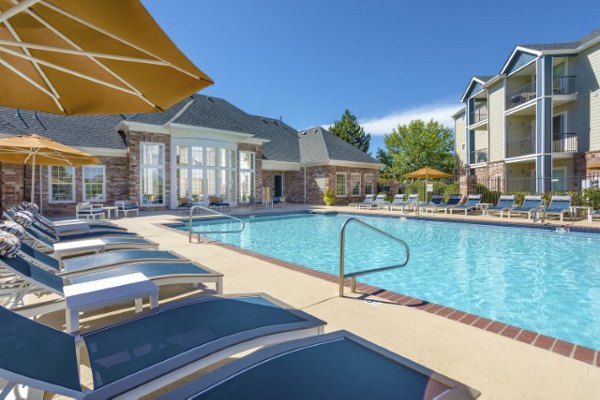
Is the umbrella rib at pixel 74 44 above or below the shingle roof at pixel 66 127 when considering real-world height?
below

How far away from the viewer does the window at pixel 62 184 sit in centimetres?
1522

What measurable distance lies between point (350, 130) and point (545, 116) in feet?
100

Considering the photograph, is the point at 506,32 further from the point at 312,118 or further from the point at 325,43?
the point at 312,118

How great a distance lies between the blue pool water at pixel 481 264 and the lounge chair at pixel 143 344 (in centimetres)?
391

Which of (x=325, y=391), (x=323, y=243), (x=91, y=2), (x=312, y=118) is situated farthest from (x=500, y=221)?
(x=312, y=118)

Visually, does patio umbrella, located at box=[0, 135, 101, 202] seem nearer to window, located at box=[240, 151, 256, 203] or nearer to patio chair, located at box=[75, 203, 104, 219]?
patio chair, located at box=[75, 203, 104, 219]

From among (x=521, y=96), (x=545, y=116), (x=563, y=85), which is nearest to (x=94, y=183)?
(x=545, y=116)

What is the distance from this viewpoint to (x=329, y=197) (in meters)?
22.7

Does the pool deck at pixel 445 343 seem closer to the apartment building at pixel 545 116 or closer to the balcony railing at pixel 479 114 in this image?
the apartment building at pixel 545 116

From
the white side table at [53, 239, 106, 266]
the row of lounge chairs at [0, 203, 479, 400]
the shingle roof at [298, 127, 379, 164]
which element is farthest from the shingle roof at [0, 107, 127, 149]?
the row of lounge chairs at [0, 203, 479, 400]

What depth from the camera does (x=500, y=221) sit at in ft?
40.6

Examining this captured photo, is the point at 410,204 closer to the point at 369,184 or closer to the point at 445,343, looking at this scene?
the point at 369,184

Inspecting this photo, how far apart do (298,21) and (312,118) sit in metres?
25.1

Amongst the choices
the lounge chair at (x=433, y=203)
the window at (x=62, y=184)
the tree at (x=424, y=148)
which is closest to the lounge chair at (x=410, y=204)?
the lounge chair at (x=433, y=203)
